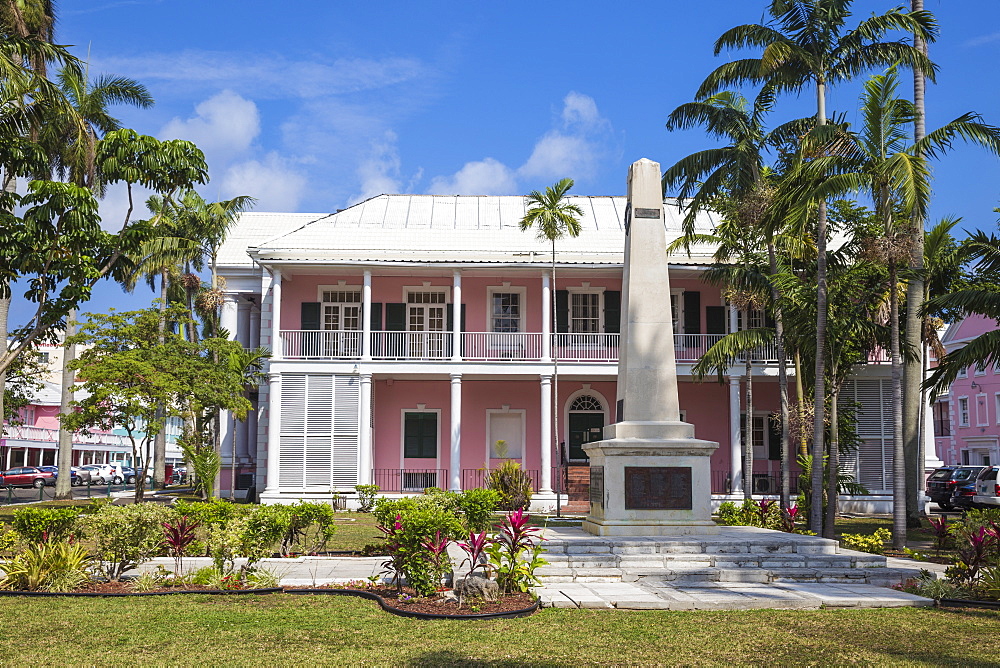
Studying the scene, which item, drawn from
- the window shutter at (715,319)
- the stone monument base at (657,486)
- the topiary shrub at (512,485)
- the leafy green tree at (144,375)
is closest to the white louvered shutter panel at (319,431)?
the leafy green tree at (144,375)

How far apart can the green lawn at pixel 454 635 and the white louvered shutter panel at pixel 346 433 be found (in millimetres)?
13261

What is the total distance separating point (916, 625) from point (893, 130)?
7.82 m

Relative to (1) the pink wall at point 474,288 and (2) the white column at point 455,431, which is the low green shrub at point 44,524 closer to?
(2) the white column at point 455,431

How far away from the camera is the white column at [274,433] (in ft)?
69.1

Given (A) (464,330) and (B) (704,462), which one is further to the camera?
(A) (464,330)

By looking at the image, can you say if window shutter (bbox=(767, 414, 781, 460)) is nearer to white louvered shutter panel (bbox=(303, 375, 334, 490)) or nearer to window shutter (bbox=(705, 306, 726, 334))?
window shutter (bbox=(705, 306, 726, 334))

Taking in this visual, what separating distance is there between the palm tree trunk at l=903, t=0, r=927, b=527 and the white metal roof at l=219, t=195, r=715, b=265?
7384 mm

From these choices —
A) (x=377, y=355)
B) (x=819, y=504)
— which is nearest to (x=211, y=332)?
(x=377, y=355)

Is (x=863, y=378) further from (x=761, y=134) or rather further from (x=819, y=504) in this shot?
(x=819, y=504)

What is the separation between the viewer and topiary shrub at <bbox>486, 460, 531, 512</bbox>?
19.2 metres

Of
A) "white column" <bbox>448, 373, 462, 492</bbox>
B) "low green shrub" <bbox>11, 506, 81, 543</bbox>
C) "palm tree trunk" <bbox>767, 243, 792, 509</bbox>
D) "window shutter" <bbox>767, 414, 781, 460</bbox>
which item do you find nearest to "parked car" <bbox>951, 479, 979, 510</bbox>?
"window shutter" <bbox>767, 414, 781, 460</bbox>

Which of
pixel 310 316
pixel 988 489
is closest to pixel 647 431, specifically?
pixel 988 489

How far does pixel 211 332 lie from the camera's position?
101ft

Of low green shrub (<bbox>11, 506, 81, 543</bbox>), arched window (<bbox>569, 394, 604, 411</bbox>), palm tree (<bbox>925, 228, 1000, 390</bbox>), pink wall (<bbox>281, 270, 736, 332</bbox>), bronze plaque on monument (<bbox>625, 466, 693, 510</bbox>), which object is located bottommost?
low green shrub (<bbox>11, 506, 81, 543</bbox>)
